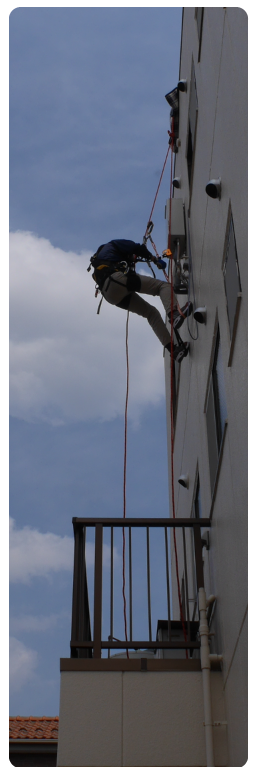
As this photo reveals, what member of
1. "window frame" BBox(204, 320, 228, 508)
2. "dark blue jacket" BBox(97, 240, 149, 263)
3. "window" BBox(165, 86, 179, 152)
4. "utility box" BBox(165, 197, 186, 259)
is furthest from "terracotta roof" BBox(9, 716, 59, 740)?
"window" BBox(165, 86, 179, 152)

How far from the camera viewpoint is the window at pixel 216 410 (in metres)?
5.89

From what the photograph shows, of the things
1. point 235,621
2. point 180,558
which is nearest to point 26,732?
point 180,558

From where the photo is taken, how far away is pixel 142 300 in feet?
27.8

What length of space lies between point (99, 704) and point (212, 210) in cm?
362

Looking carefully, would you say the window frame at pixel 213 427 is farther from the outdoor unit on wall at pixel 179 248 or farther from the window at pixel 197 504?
the outdoor unit on wall at pixel 179 248

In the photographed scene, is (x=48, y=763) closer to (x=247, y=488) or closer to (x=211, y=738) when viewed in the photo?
(x=211, y=738)

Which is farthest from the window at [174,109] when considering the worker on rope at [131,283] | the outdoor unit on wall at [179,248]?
the worker on rope at [131,283]

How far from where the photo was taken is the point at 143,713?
16.6 feet

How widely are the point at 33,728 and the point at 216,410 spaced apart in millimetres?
6271

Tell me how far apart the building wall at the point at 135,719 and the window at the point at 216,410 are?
5.44 feet

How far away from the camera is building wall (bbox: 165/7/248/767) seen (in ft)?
14.6

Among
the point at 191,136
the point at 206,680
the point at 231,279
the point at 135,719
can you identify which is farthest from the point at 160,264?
the point at 135,719

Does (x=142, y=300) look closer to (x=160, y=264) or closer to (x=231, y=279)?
(x=160, y=264)
